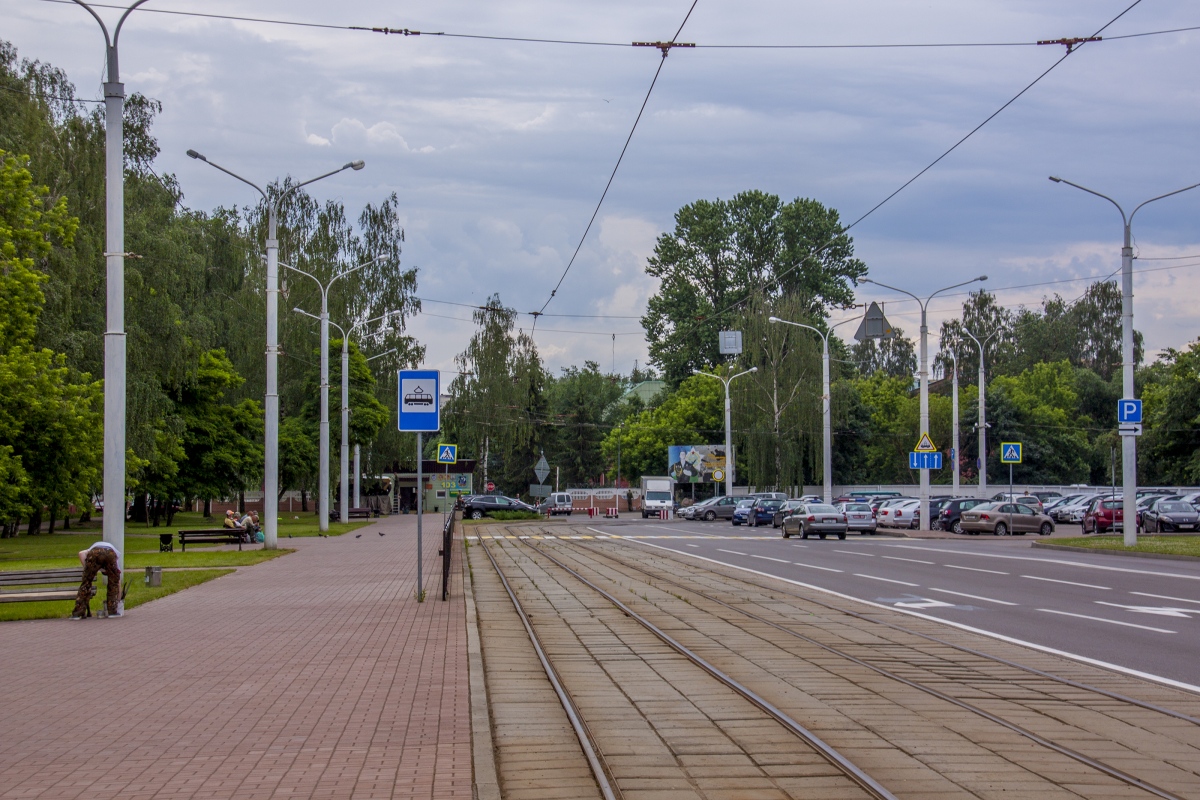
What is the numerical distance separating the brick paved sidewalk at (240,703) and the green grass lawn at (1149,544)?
20078mm

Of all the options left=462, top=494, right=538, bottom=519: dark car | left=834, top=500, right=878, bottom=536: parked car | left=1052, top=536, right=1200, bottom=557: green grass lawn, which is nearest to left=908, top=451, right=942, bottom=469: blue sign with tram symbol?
left=834, top=500, right=878, bottom=536: parked car

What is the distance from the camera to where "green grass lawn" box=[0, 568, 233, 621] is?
15.3 m

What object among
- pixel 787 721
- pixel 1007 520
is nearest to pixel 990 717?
pixel 787 721

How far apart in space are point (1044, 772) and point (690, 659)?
194 inches

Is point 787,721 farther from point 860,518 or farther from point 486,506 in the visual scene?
point 486,506

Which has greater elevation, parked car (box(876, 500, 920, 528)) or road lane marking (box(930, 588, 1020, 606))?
road lane marking (box(930, 588, 1020, 606))

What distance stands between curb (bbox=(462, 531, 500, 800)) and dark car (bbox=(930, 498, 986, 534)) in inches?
1476

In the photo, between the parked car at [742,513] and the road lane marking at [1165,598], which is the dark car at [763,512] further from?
the road lane marking at [1165,598]

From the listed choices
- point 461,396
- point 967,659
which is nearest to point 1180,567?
point 967,659

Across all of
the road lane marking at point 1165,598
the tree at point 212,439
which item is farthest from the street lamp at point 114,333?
the tree at point 212,439

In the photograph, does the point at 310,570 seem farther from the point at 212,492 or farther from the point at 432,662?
the point at 212,492

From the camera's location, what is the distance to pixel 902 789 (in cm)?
642

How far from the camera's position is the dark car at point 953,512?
4708cm

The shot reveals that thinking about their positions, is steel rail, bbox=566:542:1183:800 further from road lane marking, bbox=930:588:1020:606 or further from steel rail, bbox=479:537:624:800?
road lane marking, bbox=930:588:1020:606
